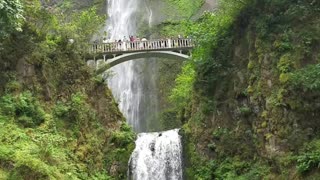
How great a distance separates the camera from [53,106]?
67.7ft

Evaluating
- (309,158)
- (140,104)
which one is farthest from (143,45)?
(309,158)

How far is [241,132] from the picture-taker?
1897 centimetres

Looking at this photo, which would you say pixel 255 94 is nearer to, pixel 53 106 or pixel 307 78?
pixel 307 78

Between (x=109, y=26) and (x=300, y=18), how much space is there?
86.0 ft

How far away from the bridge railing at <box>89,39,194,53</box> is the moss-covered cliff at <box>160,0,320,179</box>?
393cm

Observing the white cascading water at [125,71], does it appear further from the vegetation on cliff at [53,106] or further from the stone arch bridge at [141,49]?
the vegetation on cliff at [53,106]

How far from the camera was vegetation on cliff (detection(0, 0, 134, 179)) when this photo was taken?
620 inches

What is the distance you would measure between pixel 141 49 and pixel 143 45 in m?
0.38

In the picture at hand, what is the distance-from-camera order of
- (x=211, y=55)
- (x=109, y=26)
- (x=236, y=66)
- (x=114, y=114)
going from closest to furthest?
(x=236, y=66), (x=211, y=55), (x=114, y=114), (x=109, y=26)

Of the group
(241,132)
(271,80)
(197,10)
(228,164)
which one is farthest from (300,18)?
(197,10)

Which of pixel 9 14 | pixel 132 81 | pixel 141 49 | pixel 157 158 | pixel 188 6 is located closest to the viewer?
pixel 9 14

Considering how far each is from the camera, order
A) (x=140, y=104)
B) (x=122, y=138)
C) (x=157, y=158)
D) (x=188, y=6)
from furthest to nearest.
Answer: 1. (x=188, y=6)
2. (x=140, y=104)
3. (x=122, y=138)
4. (x=157, y=158)

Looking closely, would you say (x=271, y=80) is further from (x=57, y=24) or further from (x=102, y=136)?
(x=57, y=24)

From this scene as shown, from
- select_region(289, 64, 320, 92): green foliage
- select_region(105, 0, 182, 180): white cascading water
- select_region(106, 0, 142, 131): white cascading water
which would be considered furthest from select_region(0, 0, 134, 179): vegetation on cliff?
select_region(289, 64, 320, 92): green foliage
